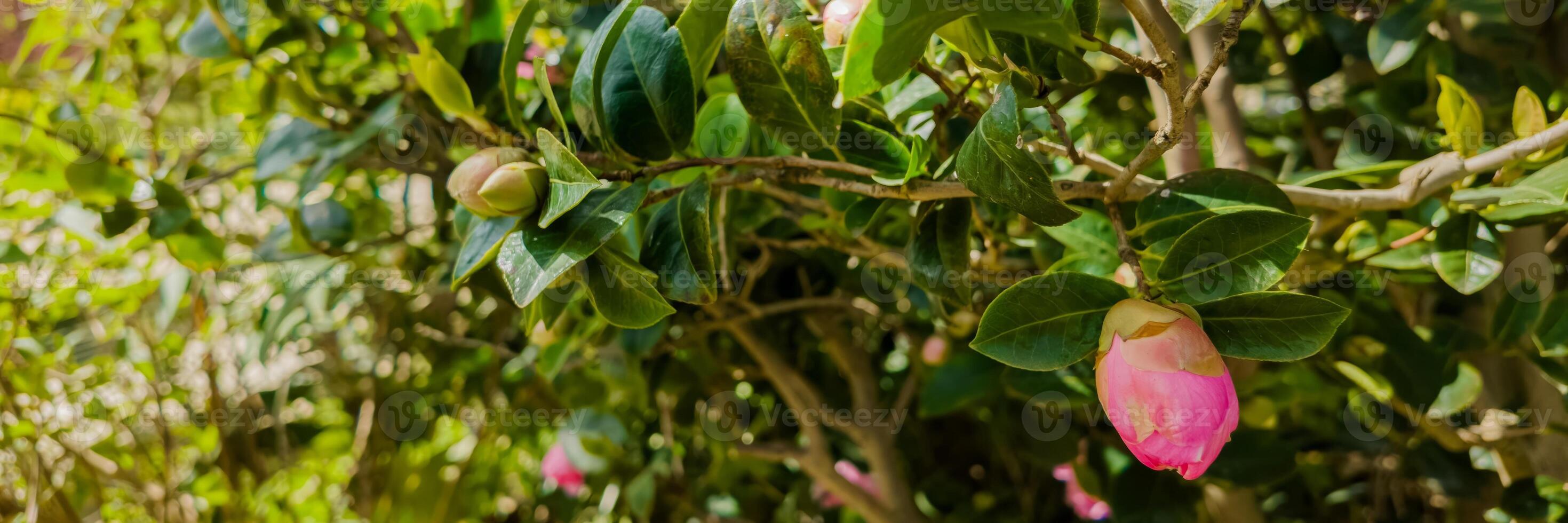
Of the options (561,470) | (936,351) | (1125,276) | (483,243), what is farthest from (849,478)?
(483,243)

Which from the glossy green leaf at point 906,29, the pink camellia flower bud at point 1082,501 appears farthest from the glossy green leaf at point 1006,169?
the pink camellia flower bud at point 1082,501

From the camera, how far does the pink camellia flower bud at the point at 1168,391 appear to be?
34 centimetres

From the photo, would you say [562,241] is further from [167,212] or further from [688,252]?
[167,212]

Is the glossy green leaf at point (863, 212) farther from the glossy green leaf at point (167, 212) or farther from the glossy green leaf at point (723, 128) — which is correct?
the glossy green leaf at point (167, 212)

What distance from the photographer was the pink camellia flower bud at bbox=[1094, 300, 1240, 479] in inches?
13.4

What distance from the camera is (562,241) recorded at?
0.41 meters

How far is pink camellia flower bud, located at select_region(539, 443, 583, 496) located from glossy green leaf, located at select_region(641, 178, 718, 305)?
0.66 meters

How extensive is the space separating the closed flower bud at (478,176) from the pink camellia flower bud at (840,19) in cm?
17

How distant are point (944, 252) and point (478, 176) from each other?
242 mm

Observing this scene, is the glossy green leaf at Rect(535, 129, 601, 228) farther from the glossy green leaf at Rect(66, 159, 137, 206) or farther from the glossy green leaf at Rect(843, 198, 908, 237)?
the glossy green leaf at Rect(66, 159, 137, 206)

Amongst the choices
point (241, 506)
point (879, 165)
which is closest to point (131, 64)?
point (241, 506)

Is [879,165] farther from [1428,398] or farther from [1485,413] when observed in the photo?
[1485,413]

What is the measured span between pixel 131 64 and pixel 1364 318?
1356 mm

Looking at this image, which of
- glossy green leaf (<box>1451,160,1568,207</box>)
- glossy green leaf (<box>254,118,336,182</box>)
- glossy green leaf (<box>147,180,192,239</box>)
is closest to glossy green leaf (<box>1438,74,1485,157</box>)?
glossy green leaf (<box>1451,160,1568,207</box>)
